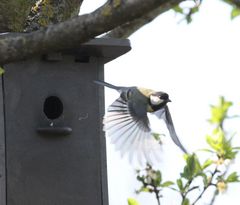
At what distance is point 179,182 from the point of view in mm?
2596

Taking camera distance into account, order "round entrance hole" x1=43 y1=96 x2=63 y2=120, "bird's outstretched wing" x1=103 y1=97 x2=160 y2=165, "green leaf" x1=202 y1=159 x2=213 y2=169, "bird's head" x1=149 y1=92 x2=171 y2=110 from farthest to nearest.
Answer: "round entrance hole" x1=43 y1=96 x2=63 y2=120
"bird's head" x1=149 y1=92 x2=171 y2=110
"bird's outstretched wing" x1=103 y1=97 x2=160 y2=165
"green leaf" x1=202 y1=159 x2=213 y2=169

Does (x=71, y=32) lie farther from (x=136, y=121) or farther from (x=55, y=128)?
(x=55, y=128)

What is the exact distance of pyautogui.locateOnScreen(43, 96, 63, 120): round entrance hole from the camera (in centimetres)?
329

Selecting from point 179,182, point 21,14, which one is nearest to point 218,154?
point 179,182

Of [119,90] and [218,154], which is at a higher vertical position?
[119,90]

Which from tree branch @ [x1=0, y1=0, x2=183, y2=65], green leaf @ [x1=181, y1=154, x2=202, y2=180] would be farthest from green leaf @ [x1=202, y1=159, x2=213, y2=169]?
tree branch @ [x1=0, y1=0, x2=183, y2=65]

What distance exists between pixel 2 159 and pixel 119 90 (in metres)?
0.60

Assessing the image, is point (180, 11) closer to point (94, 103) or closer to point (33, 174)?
point (94, 103)

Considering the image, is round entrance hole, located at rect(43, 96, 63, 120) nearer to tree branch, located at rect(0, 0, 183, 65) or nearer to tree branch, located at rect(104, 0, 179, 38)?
tree branch, located at rect(104, 0, 179, 38)

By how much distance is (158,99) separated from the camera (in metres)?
3.01

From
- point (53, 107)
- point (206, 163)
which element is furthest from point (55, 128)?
point (206, 163)

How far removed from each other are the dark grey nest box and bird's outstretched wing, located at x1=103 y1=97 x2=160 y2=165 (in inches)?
12.5

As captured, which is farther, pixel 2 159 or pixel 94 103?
pixel 94 103

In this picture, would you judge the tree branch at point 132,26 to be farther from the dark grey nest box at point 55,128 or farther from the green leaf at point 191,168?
the green leaf at point 191,168
